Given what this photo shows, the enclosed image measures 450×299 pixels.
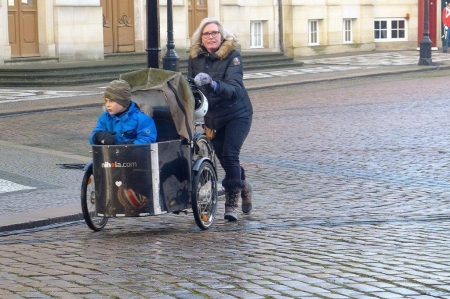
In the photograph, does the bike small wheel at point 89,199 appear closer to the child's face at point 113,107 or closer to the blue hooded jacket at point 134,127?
A: the blue hooded jacket at point 134,127

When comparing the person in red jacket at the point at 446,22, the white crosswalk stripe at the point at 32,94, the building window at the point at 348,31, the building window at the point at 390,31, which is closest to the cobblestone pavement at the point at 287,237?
the white crosswalk stripe at the point at 32,94

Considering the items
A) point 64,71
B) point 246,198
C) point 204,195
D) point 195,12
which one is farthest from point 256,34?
point 204,195

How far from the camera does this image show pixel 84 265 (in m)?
6.84

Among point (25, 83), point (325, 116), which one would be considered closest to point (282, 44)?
point (25, 83)

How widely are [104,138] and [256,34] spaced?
2817 cm

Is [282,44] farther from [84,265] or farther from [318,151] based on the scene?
[84,265]

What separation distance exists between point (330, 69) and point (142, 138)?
2195cm

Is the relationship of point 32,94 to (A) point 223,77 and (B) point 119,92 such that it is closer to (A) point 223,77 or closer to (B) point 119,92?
(A) point 223,77

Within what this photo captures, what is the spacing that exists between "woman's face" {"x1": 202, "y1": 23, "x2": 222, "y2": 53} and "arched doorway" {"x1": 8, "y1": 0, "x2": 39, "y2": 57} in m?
19.2

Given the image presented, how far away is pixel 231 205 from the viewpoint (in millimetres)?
8758

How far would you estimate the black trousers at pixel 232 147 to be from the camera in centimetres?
872

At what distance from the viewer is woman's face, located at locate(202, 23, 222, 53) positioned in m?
8.55

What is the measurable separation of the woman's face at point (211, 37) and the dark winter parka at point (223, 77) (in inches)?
1.7

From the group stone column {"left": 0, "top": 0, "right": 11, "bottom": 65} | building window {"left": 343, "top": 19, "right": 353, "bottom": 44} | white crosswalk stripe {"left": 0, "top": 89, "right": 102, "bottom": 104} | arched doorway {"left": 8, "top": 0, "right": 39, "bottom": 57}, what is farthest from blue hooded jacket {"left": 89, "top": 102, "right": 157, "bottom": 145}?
building window {"left": 343, "top": 19, "right": 353, "bottom": 44}
